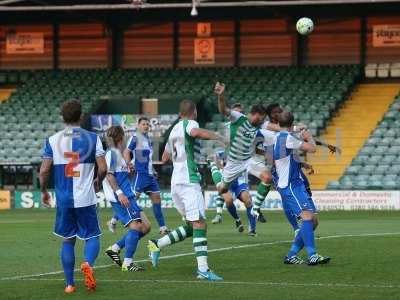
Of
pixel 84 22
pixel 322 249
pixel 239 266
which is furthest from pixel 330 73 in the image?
pixel 239 266

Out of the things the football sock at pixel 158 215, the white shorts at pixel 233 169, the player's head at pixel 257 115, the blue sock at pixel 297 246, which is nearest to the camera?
the blue sock at pixel 297 246

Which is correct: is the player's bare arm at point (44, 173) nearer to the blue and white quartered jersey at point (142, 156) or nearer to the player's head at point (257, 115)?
the player's head at point (257, 115)

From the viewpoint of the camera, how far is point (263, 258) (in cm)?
1560

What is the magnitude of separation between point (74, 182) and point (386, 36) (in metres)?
31.1

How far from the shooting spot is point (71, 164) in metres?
12.2

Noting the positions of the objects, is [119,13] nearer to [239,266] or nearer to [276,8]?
[276,8]

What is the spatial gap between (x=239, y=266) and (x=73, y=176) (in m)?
3.40

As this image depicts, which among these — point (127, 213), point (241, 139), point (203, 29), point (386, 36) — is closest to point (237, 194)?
point (241, 139)

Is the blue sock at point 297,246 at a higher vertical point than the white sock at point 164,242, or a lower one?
lower

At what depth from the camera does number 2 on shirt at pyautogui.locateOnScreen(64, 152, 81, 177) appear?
12.2 m

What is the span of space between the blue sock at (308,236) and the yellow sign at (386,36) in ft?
91.0

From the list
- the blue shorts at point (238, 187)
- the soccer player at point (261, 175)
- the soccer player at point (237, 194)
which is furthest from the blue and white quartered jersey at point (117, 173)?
the blue shorts at point (238, 187)

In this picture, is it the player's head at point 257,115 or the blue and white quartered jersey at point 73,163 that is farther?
the player's head at point 257,115

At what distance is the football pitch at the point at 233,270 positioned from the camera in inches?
461
